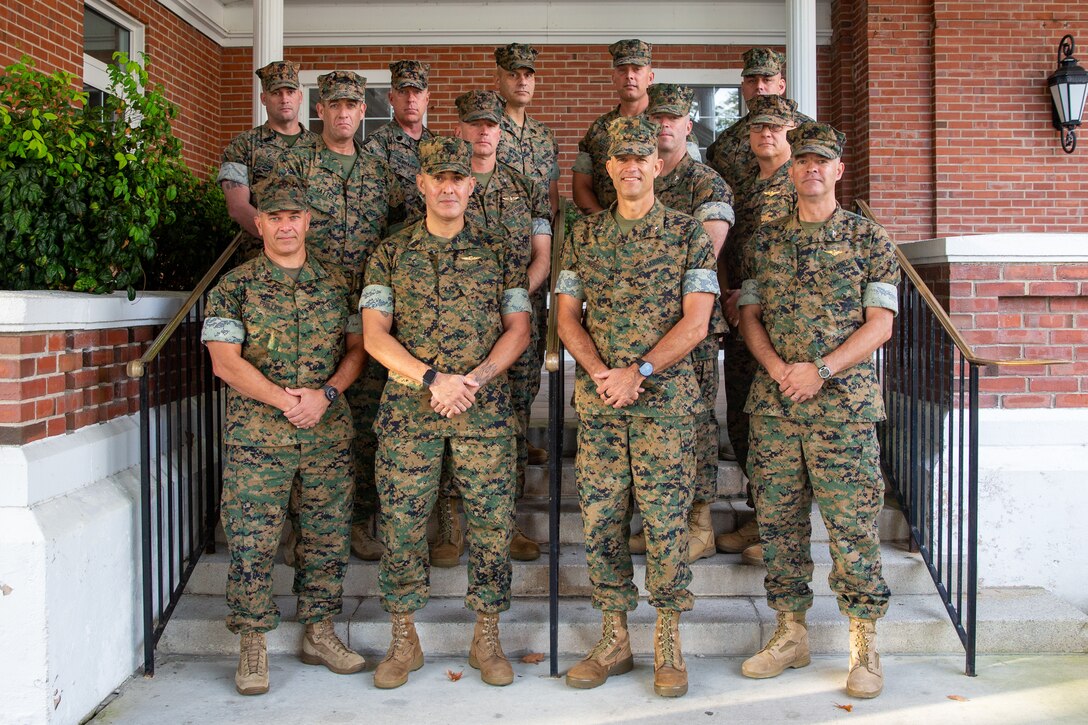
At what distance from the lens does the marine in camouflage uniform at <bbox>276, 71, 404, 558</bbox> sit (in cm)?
387

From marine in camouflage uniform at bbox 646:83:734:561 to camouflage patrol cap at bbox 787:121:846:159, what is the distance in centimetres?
47

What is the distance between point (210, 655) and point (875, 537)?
8.29 feet

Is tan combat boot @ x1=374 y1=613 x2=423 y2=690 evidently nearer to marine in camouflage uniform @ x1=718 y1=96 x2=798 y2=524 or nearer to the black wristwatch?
the black wristwatch

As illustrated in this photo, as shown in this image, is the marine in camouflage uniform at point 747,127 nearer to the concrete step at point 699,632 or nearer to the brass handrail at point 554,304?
the brass handrail at point 554,304

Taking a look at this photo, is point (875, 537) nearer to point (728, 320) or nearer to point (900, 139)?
point (728, 320)

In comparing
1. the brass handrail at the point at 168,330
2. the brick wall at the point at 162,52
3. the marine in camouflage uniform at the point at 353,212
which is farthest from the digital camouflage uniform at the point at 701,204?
the brick wall at the point at 162,52

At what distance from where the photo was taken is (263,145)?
4109 mm

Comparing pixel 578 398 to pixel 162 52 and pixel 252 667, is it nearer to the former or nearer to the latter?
pixel 252 667

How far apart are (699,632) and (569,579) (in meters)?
0.58

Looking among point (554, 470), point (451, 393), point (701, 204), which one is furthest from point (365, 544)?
point (701, 204)

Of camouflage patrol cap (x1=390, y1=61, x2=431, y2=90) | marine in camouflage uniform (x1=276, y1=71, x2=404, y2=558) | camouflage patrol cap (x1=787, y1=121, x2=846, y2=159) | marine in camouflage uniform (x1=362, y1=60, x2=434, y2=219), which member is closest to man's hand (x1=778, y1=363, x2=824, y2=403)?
camouflage patrol cap (x1=787, y1=121, x2=846, y2=159)

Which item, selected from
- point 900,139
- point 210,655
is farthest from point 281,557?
point 900,139

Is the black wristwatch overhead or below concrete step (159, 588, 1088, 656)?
overhead

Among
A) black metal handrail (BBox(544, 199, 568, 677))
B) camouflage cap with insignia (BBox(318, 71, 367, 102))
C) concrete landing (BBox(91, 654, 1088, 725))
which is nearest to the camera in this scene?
concrete landing (BBox(91, 654, 1088, 725))
